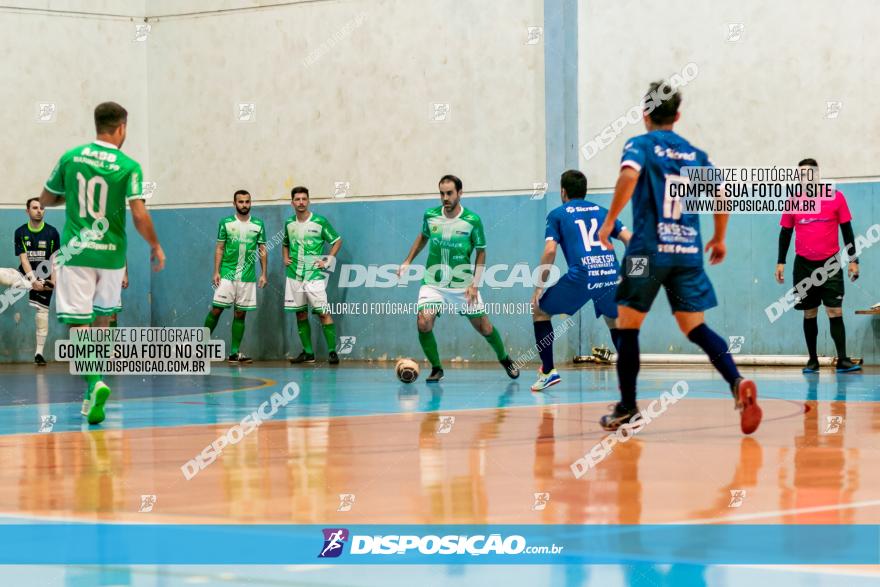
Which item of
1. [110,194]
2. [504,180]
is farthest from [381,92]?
[110,194]

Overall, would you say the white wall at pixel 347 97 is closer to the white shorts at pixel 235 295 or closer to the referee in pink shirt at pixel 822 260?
the white shorts at pixel 235 295

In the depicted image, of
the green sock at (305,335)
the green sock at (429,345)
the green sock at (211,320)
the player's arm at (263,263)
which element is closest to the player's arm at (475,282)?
the green sock at (429,345)

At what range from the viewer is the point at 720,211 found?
8.56 metres

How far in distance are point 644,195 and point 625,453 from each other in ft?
5.77

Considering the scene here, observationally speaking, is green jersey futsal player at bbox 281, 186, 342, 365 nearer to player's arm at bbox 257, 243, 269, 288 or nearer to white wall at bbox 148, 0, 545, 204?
player's arm at bbox 257, 243, 269, 288

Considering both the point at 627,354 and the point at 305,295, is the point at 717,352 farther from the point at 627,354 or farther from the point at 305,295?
the point at 305,295

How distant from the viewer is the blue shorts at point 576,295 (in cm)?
1232

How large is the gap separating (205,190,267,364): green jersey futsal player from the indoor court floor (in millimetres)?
7358

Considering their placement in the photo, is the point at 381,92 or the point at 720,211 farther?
the point at 381,92

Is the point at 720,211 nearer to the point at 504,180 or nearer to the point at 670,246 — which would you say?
the point at 670,246

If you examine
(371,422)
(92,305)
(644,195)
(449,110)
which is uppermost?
(449,110)

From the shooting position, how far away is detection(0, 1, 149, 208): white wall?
2020cm

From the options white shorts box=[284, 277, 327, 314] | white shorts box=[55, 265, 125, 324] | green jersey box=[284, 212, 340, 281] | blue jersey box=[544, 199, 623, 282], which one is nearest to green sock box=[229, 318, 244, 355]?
white shorts box=[284, 277, 327, 314]

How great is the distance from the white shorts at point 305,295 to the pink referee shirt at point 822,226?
7.24m
